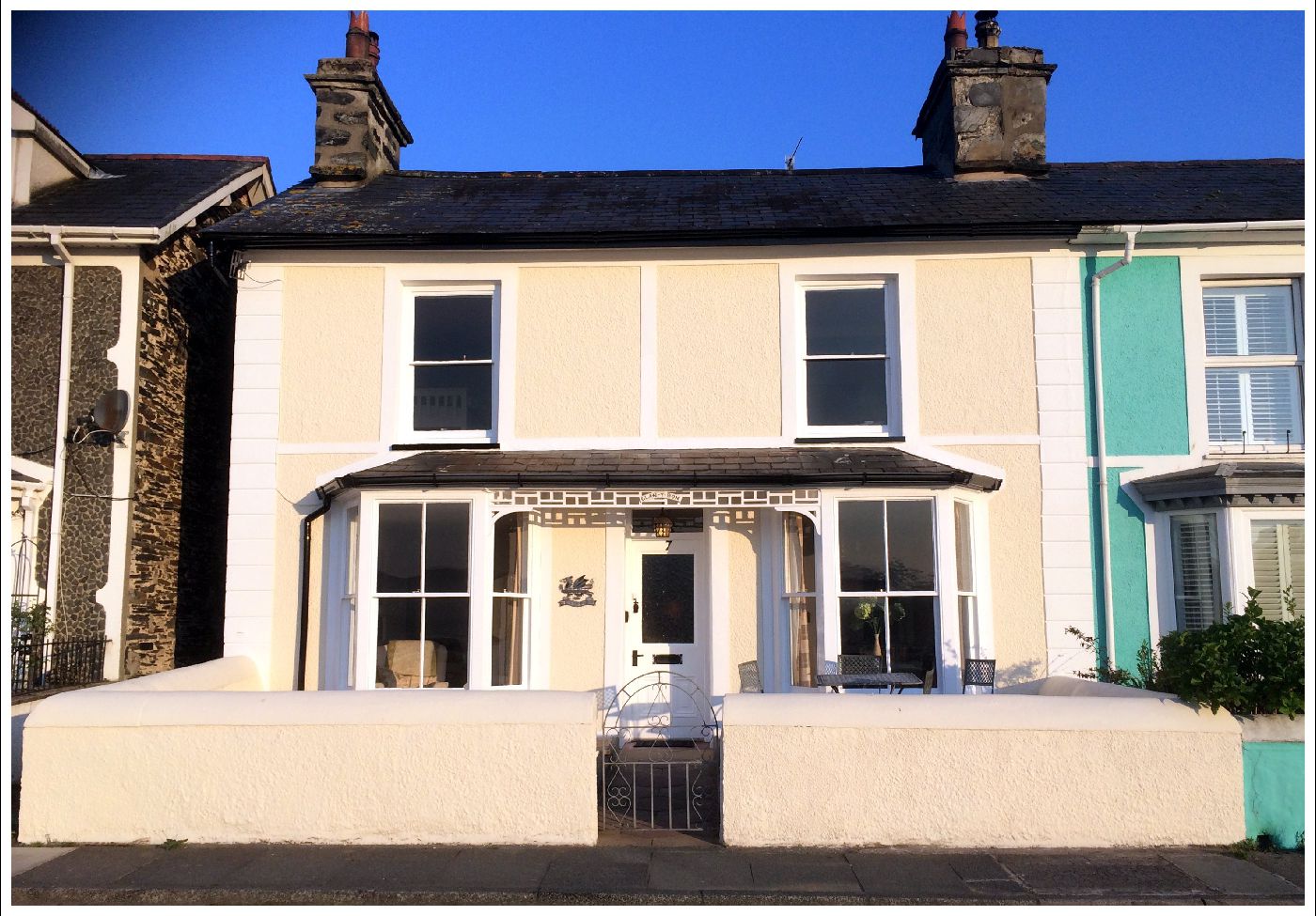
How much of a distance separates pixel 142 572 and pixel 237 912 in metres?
6.32

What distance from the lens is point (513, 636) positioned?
32.8 ft

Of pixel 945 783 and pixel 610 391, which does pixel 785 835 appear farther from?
pixel 610 391

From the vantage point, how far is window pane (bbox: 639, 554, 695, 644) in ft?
34.3

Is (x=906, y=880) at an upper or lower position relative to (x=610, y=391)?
lower

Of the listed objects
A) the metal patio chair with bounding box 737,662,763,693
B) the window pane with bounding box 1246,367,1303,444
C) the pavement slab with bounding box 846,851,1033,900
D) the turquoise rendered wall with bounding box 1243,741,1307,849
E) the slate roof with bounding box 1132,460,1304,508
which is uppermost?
the window pane with bounding box 1246,367,1303,444

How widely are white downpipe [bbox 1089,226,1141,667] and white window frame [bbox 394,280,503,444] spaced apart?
5972 mm

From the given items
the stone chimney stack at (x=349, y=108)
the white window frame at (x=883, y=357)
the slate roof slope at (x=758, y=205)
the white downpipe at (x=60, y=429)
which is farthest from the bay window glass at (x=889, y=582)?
the white downpipe at (x=60, y=429)

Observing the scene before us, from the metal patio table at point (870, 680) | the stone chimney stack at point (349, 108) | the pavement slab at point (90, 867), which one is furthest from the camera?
the stone chimney stack at point (349, 108)

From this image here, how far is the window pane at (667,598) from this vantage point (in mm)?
10445

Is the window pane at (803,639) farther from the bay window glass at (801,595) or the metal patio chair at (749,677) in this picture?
the metal patio chair at (749,677)

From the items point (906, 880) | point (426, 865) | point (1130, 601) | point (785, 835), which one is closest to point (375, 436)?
point (426, 865)

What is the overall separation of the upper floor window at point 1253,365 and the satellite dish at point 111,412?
432 inches

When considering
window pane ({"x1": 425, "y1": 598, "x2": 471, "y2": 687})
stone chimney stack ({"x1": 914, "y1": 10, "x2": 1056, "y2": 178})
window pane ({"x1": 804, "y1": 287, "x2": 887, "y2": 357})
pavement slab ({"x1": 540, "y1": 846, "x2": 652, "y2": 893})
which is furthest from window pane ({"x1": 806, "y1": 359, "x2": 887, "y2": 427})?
pavement slab ({"x1": 540, "y1": 846, "x2": 652, "y2": 893})

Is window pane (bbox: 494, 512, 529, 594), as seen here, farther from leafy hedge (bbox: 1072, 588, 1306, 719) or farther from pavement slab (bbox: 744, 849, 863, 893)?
leafy hedge (bbox: 1072, 588, 1306, 719)
